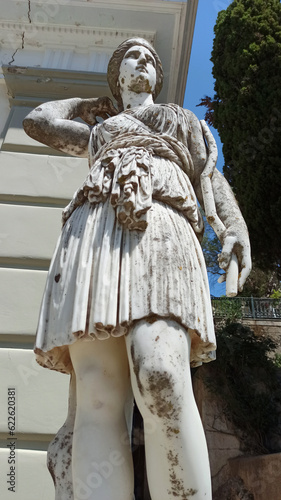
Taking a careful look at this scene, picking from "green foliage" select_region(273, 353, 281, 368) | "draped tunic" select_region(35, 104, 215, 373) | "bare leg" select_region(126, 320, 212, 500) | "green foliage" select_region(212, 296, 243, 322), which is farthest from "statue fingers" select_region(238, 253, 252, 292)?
"green foliage" select_region(212, 296, 243, 322)

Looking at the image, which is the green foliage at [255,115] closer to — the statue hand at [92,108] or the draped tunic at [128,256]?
the statue hand at [92,108]

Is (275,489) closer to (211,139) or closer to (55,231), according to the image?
(55,231)

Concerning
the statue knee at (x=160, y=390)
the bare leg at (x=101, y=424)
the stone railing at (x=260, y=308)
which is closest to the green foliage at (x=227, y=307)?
the stone railing at (x=260, y=308)

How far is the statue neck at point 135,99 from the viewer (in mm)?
2736

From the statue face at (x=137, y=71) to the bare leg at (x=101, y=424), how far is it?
1489 millimetres

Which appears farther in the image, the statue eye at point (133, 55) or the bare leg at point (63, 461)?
the statue eye at point (133, 55)

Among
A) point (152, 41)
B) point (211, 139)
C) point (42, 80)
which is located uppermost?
point (152, 41)

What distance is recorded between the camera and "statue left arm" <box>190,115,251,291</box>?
211cm

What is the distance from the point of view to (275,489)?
19.1 ft

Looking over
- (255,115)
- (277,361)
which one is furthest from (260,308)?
(255,115)

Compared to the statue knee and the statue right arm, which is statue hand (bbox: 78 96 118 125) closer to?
the statue right arm

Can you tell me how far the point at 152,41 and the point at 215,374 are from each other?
18.3 feet

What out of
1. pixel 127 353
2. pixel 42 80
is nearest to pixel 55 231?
pixel 42 80

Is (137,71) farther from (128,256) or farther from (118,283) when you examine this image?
(118,283)
